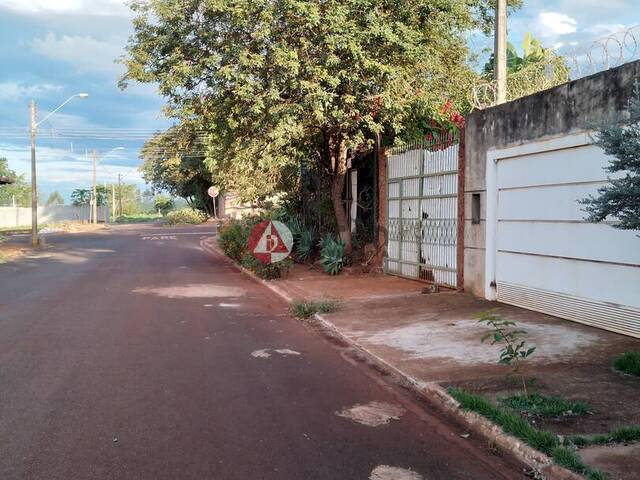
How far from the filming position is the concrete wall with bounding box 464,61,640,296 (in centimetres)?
765

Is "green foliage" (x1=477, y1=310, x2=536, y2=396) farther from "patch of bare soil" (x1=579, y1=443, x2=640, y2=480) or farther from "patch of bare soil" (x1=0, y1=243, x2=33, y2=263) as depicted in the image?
"patch of bare soil" (x1=0, y1=243, x2=33, y2=263)

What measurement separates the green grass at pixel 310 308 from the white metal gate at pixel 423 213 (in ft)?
9.05

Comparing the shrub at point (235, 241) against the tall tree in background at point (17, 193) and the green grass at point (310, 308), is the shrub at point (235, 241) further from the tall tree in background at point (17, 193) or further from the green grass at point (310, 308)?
the tall tree in background at point (17, 193)

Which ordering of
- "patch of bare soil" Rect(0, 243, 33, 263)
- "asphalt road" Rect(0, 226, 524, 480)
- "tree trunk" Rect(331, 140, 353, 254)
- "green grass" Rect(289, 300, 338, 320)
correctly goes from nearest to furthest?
"asphalt road" Rect(0, 226, 524, 480)
"green grass" Rect(289, 300, 338, 320)
"tree trunk" Rect(331, 140, 353, 254)
"patch of bare soil" Rect(0, 243, 33, 263)

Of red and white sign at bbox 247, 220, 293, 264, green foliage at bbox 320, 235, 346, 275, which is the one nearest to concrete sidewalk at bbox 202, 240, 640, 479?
red and white sign at bbox 247, 220, 293, 264

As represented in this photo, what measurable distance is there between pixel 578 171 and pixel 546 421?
A: 184 inches

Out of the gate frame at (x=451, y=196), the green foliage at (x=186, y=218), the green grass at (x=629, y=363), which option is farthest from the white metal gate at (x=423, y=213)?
the green foliage at (x=186, y=218)

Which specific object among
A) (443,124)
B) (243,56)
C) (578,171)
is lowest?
(578,171)

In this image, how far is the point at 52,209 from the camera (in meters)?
72.6

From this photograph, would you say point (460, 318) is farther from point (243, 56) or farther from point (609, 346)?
point (243, 56)

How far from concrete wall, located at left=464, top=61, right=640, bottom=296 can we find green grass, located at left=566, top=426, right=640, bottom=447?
11.1ft

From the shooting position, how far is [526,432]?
443 cm

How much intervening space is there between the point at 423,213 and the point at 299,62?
411 centimetres

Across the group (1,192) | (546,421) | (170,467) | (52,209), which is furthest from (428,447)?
(1,192)
